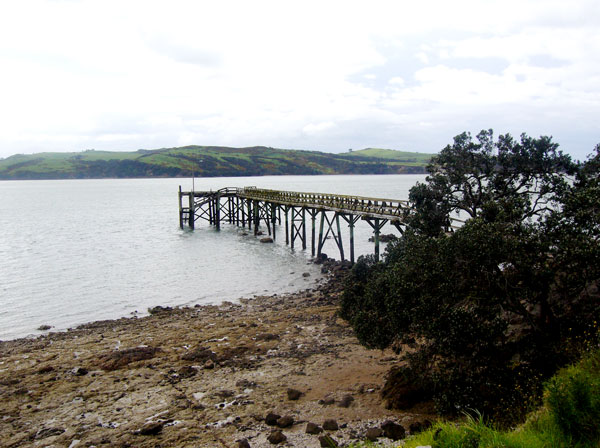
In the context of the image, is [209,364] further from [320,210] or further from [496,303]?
[320,210]

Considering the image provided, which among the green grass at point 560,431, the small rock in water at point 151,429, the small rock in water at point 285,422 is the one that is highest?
the green grass at point 560,431

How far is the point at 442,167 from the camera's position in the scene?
70.1 feet

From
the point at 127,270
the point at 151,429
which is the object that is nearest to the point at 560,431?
the point at 151,429

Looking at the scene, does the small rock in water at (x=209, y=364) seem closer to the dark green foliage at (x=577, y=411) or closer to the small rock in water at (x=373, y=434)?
the small rock in water at (x=373, y=434)

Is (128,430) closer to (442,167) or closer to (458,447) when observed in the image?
(458,447)

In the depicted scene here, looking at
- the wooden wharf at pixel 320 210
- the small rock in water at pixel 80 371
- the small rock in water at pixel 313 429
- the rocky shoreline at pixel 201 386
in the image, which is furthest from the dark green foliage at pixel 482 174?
the small rock in water at pixel 80 371

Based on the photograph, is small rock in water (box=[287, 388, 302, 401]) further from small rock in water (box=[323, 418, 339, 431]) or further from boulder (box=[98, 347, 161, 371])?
boulder (box=[98, 347, 161, 371])

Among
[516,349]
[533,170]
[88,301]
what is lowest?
Answer: [88,301]

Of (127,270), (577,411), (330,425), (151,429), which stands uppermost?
(577,411)

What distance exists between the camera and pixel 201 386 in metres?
14.1

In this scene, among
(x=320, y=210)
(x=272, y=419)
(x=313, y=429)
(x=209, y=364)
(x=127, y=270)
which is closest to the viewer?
(x=313, y=429)

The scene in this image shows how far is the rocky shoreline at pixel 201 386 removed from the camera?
11133 millimetres

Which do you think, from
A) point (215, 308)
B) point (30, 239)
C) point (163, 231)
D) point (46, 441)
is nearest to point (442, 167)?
point (215, 308)

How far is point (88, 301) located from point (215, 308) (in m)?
8.32
